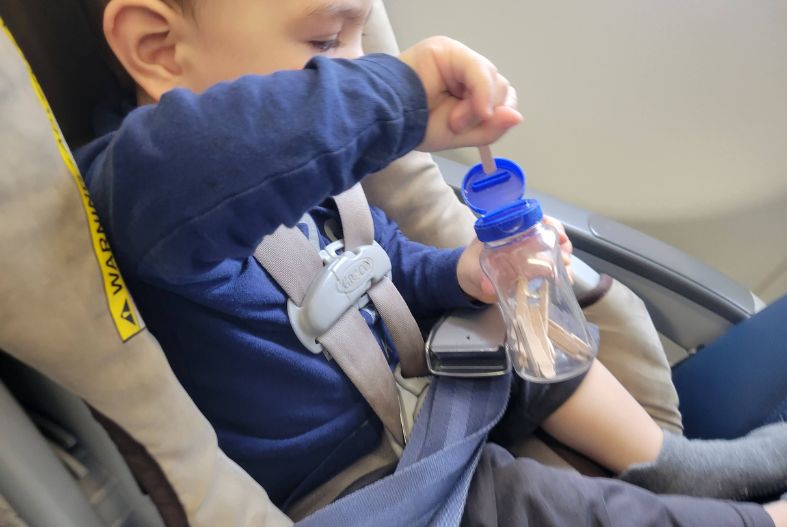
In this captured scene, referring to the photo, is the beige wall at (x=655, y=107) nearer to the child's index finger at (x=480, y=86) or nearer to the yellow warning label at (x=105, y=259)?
the child's index finger at (x=480, y=86)

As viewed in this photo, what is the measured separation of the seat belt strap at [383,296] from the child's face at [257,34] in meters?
0.18

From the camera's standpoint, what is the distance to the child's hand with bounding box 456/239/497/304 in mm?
717

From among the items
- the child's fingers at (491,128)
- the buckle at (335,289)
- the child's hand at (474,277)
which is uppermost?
the child's fingers at (491,128)

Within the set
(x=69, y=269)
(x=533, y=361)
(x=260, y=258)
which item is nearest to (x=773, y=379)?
(x=533, y=361)

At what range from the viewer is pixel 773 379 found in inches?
28.7

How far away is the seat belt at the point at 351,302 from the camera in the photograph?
23.5 inches

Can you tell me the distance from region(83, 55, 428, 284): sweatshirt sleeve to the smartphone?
33 cm

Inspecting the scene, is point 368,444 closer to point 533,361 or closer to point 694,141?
point 533,361

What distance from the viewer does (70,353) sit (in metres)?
0.39

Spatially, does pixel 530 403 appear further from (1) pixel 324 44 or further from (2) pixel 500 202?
(1) pixel 324 44

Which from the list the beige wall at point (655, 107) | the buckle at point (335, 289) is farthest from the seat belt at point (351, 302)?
the beige wall at point (655, 107)

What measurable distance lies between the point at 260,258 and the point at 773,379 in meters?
0.61

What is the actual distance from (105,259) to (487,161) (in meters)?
0.33

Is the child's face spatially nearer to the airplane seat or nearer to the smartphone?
the airplane seat
